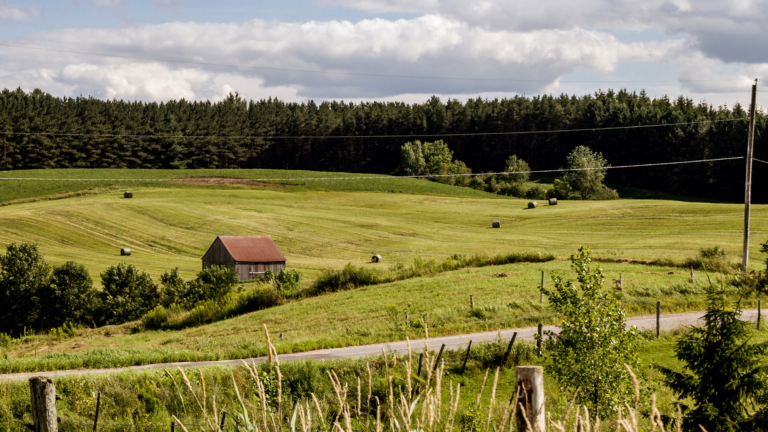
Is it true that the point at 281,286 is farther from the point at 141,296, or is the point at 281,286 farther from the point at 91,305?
the point at 91,305

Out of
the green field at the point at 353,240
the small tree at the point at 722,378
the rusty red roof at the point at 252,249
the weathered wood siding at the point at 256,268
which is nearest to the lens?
the small tree at the point at 722,378

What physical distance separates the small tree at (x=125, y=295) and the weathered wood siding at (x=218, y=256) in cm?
1049

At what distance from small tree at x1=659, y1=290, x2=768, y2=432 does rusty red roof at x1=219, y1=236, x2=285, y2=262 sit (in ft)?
150

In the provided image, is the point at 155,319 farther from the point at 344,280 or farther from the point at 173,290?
the point at 344,280

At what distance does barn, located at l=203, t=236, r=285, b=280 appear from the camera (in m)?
52.8

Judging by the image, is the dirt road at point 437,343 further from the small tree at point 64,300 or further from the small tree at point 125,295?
the small tree at point 64,300

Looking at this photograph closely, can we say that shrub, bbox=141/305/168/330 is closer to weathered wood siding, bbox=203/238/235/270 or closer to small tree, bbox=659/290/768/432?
weathered wood siding, bbox=203/238/235/270

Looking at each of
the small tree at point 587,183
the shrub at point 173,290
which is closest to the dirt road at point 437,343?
the shrub at point 173,290

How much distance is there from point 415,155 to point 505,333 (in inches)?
3983

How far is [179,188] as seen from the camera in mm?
88250

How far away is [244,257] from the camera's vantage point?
5325 centimetres

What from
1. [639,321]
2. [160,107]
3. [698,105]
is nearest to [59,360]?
[639,321]

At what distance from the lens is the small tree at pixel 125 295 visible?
40281mm

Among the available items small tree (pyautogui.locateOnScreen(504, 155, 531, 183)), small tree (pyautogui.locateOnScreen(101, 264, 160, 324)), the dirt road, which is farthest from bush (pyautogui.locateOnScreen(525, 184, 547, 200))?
the dirt road
